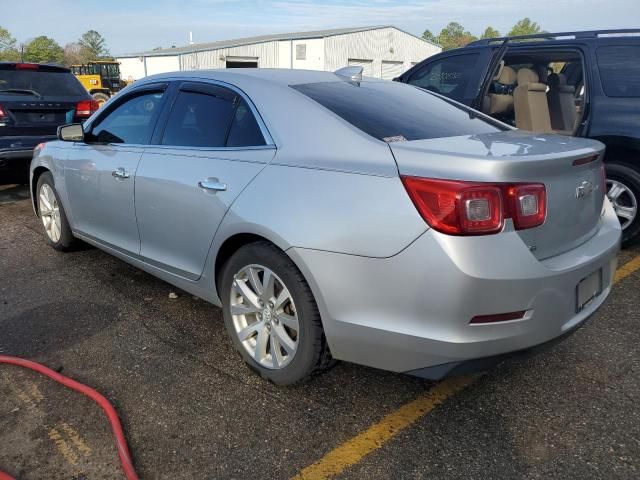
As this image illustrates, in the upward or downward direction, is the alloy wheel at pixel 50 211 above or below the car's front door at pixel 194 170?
below

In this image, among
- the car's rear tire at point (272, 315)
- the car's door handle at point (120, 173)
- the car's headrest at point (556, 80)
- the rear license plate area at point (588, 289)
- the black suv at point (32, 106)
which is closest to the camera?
→ the rear license plate area at point (588, 289)

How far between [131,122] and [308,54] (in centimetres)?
3839

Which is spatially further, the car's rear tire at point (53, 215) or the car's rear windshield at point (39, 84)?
the car's rear windshield at point (39, 84)

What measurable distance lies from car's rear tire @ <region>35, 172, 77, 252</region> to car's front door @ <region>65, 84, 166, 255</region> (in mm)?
337

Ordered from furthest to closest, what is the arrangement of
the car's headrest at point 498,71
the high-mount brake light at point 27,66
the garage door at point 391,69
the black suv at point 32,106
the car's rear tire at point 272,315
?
the garage door at point 391,69, the high-mount brake light at point 27,66, the black suv at point 32,106, the car's headrest at point 498,71, the car's rear tire at point 272,315

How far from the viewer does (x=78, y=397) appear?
2.67 metres

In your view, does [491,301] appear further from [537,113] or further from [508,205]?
[537,113]

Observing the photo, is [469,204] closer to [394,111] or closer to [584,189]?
[584,189]

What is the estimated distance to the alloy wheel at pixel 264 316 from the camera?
8.67 feet

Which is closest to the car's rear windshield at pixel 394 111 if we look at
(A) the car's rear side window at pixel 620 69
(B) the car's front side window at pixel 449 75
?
(A) the car's rear side window at pixel 620 69

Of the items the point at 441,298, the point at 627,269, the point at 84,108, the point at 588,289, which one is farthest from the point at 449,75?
the point at 84,108

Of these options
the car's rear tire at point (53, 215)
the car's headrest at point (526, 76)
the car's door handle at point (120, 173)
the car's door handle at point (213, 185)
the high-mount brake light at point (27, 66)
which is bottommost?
the car's rear tire at point (53, 215)

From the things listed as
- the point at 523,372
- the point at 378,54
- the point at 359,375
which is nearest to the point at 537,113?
the point at 523,372

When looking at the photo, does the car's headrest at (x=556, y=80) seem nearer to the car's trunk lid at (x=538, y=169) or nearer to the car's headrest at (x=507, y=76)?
the car's headrest at (x=507, y=76)
